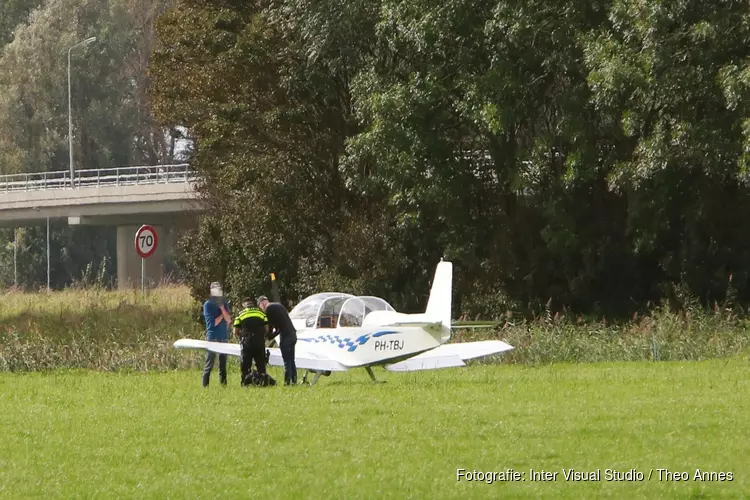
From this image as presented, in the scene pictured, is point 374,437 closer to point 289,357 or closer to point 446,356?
point 289,357

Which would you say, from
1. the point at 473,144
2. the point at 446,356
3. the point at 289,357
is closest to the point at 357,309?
the point at 289,357

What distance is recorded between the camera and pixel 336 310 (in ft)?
83.0

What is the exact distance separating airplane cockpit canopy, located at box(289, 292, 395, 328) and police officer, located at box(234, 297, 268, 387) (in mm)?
1735

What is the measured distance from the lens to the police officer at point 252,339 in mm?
23359

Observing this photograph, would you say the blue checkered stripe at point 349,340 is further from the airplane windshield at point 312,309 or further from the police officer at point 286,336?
the police officer at point 286,336

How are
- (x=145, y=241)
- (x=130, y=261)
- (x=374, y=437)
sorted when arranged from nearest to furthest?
(x=374, y=437)
(x=145, y=241)
(x=130, y=261)

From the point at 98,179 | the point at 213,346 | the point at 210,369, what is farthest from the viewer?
the point at 98,179

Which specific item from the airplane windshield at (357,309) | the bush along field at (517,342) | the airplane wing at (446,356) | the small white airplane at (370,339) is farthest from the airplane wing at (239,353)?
the bush along field at (517,342)

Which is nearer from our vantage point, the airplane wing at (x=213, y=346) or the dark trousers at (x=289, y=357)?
the airplane wing at (x=213, y=346)

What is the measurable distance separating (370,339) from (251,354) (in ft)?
6.83

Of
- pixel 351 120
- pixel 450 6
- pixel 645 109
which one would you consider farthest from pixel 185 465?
pixel 351 120

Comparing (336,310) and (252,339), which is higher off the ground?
(336,310)

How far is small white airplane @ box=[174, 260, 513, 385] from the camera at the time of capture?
2405cm

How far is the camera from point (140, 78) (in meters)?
88.6
